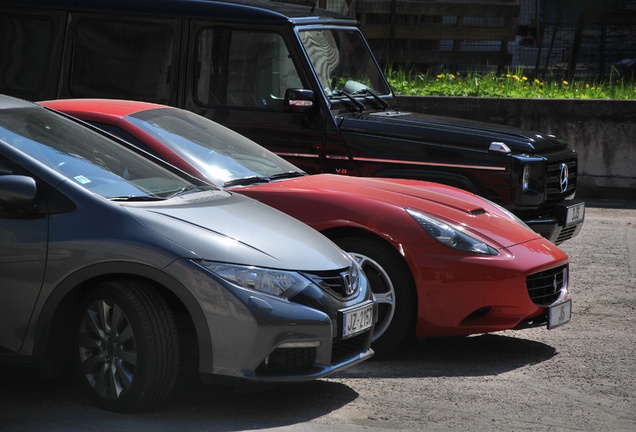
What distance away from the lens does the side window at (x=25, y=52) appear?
8.41 m

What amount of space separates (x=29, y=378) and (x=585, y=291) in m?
4.46

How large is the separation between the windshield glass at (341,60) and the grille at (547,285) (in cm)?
276

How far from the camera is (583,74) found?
52.1 feet

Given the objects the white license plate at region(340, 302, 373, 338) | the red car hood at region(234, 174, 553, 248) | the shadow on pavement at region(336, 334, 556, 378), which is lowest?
the shadow on pavement at region(336, 334, 556, 378)

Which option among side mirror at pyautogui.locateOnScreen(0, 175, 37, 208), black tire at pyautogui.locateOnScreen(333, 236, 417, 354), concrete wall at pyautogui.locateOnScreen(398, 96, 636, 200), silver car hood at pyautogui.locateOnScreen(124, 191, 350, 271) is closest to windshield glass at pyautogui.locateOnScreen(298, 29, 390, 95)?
black tire at pyautogui.locateOnScreen(333, 236, 417, 354)

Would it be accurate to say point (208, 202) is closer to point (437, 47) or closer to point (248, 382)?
point (248, 382)

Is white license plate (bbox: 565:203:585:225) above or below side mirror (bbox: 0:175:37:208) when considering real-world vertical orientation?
below

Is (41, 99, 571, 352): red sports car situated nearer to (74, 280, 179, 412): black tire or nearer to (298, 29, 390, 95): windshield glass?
(74, 280, 179, 412): black tire

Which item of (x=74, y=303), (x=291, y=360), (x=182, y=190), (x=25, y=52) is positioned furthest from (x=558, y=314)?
(x=25, y=52)

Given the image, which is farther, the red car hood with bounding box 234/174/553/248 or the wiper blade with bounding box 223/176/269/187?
the wiper blade with bounding box 223/176/269/187

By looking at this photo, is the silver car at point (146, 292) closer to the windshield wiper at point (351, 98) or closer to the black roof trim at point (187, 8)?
the windshield wiper at point (351, 98)

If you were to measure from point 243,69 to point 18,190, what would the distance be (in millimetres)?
3940

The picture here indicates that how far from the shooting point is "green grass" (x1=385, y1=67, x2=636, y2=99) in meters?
14.0

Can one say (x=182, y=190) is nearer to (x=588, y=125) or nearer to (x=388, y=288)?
(x=388, y=288)
